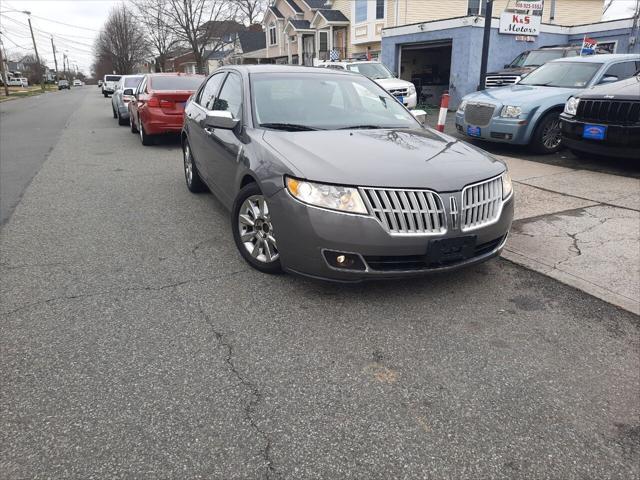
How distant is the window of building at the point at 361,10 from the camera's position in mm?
29406

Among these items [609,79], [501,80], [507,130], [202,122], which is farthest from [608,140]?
[501,80]

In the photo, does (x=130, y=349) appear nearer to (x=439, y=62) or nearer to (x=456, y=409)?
→ (x=456, y=409)

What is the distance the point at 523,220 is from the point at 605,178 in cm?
266

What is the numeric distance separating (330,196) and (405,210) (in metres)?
0.50

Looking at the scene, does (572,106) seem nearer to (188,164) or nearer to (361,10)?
(188,164)

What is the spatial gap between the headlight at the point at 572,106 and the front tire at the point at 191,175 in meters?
5.89

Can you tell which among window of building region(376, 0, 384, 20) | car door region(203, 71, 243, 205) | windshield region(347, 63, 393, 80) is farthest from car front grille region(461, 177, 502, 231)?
window of building region(376, 0, 384, 20)

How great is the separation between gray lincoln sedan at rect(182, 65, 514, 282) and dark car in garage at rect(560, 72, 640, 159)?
4.08 meters

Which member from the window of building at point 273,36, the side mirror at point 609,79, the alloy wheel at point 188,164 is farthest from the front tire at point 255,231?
the window of building at point 273,36

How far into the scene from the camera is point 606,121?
7.25m

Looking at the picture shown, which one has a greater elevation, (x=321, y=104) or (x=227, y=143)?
(x=321, y=104)

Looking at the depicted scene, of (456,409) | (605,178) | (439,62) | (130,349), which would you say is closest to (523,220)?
(605,178)

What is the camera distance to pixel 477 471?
2.11 m

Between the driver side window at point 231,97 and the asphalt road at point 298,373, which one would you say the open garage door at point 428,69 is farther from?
the asphalt road at point 298,373
